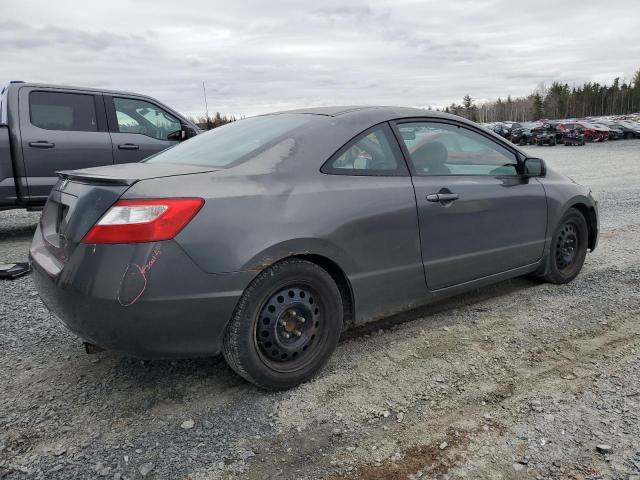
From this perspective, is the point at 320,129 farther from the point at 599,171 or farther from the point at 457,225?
the point at 599,171

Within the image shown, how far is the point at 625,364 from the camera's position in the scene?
3.00 m

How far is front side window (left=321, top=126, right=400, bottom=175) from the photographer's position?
9.78ft

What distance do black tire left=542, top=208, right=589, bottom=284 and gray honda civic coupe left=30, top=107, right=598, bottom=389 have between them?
0.62 metres

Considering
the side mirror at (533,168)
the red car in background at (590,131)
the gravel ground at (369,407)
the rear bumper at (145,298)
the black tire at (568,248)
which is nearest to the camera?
the gravel ground at (369,407)

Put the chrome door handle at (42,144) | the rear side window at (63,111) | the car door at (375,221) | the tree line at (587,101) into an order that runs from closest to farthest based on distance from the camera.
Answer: the car door at (375,221) < the chrome door handle at (42,144) < the rear side window at (63,111) < the tree line at (587,101)

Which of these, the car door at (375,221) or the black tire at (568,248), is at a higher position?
the car door at (375,221)

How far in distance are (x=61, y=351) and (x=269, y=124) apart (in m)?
1.97

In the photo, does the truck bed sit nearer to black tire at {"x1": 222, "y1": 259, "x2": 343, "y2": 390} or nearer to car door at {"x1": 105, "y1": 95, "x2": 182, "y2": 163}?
car door at {"x1": 105, "y1": 95, "x2": 182, "y2": 163}

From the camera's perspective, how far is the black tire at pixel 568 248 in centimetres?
431

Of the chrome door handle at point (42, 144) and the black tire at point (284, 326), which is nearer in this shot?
the black tire at point (284, 326)

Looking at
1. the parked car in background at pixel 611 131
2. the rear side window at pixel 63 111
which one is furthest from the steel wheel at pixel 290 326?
the parked car in background at pixel 611 131

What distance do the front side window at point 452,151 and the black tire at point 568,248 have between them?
80cm

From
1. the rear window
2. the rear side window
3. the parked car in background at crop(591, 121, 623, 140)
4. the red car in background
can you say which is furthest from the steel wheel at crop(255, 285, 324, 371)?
the parked car in background at crop(591, 121, 623, 140)

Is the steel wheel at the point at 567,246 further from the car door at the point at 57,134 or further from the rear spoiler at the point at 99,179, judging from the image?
the car door at the point at 57,134
